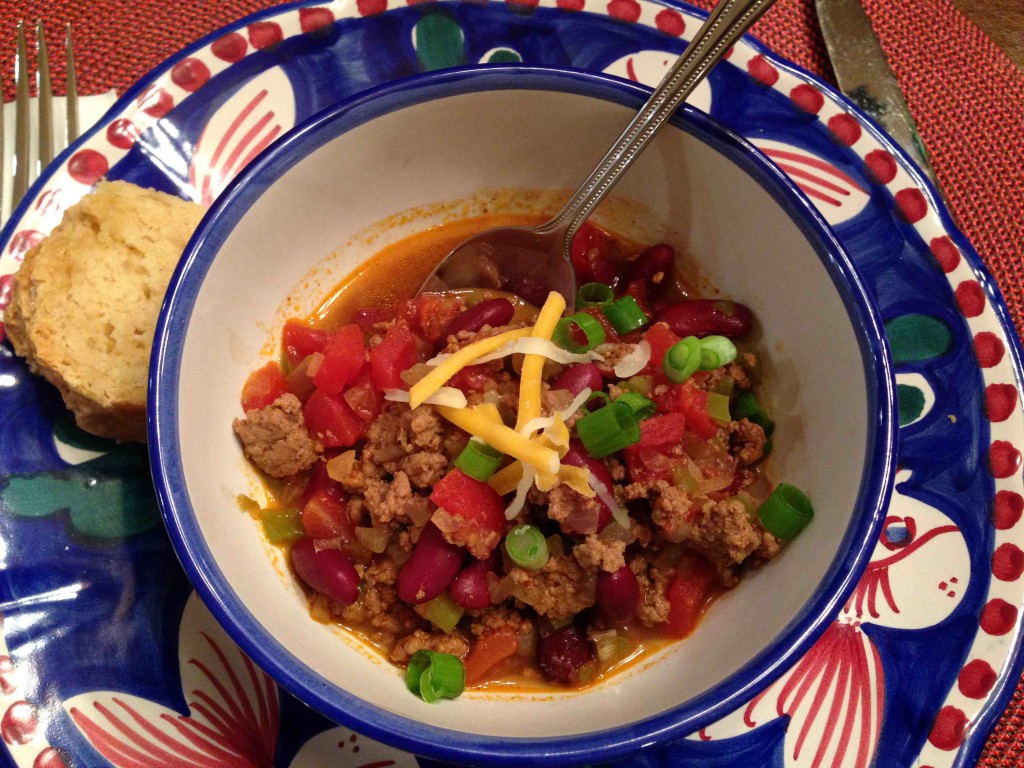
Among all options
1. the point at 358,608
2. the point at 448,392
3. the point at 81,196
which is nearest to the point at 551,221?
the point at 448,392

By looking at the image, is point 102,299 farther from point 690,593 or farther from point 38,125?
point 690,593

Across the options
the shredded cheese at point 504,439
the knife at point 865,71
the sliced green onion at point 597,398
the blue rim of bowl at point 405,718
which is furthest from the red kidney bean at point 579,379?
the knife at point 865,71

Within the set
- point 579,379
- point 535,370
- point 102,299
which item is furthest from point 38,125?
point 579,379

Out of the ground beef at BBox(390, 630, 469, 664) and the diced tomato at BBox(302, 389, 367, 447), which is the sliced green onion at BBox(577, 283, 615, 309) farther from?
the ground beef at BBox(390, 630, 469, 664)

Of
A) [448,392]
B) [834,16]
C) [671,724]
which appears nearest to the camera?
[671,724]

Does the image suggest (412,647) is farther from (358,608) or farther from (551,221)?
(551,221)

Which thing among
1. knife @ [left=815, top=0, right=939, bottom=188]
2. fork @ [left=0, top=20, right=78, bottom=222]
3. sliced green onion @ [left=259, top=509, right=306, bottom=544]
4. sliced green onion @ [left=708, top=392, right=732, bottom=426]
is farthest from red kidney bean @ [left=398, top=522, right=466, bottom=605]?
knife @ [left=815, top=0, right=939, bottom=188]

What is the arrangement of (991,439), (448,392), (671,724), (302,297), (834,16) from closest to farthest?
(671,724), (448,392), (991,439), (302,297), (834,16)
